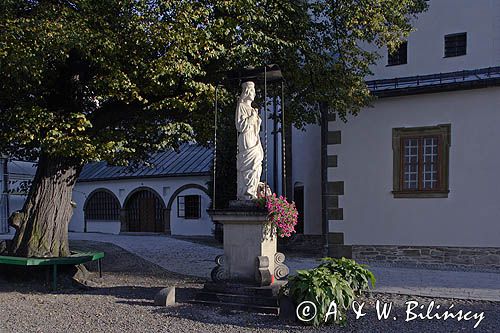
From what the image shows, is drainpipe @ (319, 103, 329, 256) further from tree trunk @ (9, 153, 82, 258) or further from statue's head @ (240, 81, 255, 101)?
tree trunk @ (9, 153, 82, 258)

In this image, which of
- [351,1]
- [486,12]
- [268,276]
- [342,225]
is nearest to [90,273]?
[268,276]

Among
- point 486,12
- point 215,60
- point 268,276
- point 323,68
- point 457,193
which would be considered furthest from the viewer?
point 486,12

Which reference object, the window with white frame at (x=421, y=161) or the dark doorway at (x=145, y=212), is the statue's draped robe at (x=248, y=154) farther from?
the dark doorway at (x=145, y=212)

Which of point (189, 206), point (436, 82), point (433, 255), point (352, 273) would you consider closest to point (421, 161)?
point (436, 82)

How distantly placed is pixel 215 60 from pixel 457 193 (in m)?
6.44

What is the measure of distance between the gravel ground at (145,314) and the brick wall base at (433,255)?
436 centimetres

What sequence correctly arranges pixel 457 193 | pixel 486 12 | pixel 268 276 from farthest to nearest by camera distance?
pixel 486 12 < pixel 457 193 < pixel 268 276

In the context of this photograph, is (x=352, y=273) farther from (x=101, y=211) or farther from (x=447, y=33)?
(x=101, y=211)

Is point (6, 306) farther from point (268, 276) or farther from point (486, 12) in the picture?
point (486, 12)

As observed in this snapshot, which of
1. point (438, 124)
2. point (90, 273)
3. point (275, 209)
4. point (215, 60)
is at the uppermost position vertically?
point (215, 60)

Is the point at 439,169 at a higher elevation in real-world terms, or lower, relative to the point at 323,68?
lower

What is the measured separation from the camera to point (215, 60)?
31.3ft

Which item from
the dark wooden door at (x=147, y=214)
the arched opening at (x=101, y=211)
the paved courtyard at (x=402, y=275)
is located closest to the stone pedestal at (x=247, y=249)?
the paved courtyard at (x=402, y=275)

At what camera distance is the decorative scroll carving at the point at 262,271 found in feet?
24.6
